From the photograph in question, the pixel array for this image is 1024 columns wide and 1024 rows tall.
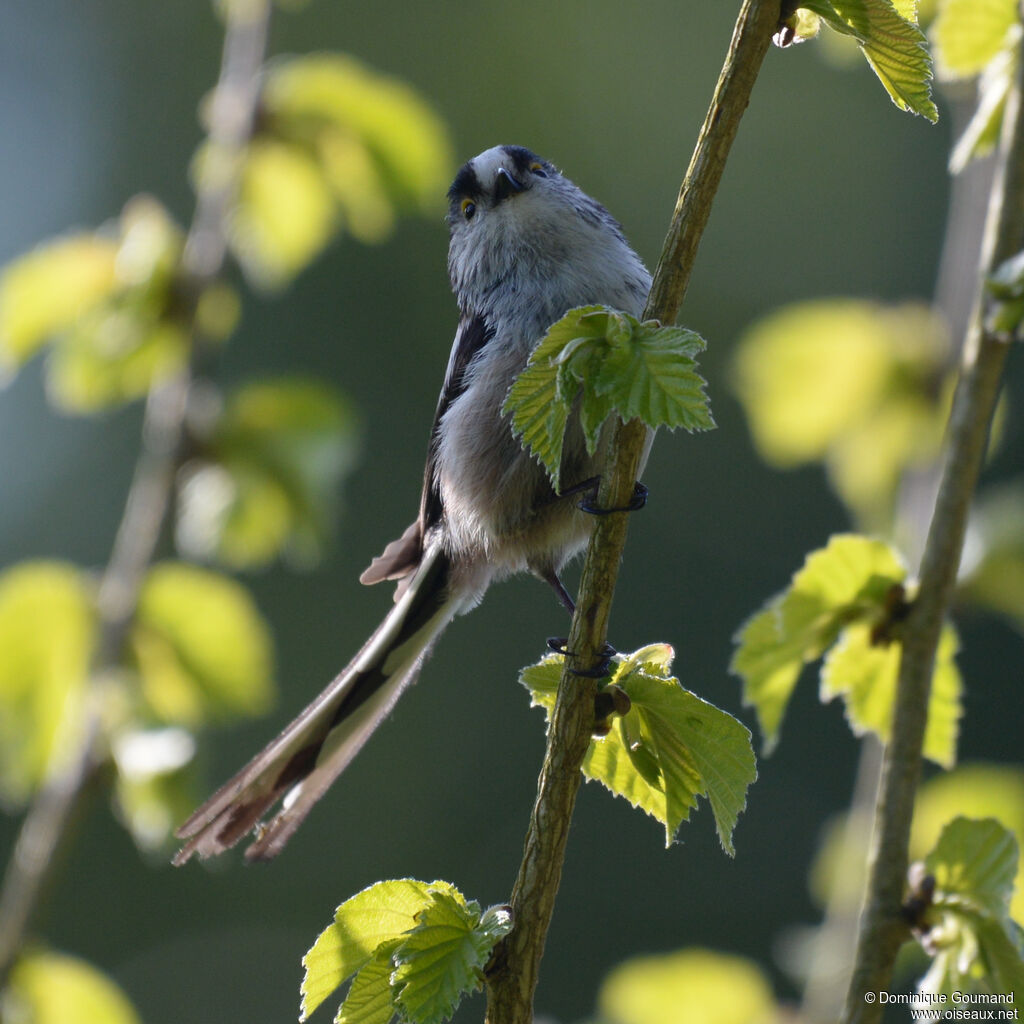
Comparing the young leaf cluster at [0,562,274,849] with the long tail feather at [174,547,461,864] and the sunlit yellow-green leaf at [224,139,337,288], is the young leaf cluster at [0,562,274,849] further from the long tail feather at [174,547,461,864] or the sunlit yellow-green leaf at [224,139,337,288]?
the sunlit yellow-green leaf at [224,139,337,288]

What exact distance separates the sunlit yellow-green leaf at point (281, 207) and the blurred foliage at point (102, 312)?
165 mm

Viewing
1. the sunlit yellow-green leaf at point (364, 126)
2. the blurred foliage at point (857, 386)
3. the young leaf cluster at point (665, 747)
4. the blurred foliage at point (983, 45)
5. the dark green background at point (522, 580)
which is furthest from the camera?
the dark green background at point (522, 580)

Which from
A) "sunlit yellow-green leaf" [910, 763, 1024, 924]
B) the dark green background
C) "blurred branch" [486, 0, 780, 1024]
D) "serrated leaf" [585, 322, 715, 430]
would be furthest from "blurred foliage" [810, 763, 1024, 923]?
the dark green background

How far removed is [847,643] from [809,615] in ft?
0.22

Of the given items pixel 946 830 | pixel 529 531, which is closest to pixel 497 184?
pixel 529 531

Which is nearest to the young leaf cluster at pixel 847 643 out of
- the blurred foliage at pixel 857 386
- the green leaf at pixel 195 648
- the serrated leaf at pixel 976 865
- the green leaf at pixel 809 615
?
the green leaf at pixel 809 615

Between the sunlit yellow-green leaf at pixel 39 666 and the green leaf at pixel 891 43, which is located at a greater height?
the green leaf at pixel 891 43

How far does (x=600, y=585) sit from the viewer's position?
3.91 ft

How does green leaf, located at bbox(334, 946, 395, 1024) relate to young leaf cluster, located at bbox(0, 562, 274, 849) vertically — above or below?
below

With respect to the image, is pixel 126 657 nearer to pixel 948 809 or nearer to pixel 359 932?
pixel 359 932

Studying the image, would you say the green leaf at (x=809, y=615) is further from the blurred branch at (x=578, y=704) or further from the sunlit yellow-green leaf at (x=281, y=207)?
the sunlit yellow-green leaf at (x=281, y=207)

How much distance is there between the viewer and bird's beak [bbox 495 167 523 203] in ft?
9.73

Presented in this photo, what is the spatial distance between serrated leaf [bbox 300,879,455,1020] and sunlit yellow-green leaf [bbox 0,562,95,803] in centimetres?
89

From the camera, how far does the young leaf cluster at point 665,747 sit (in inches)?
46.3
